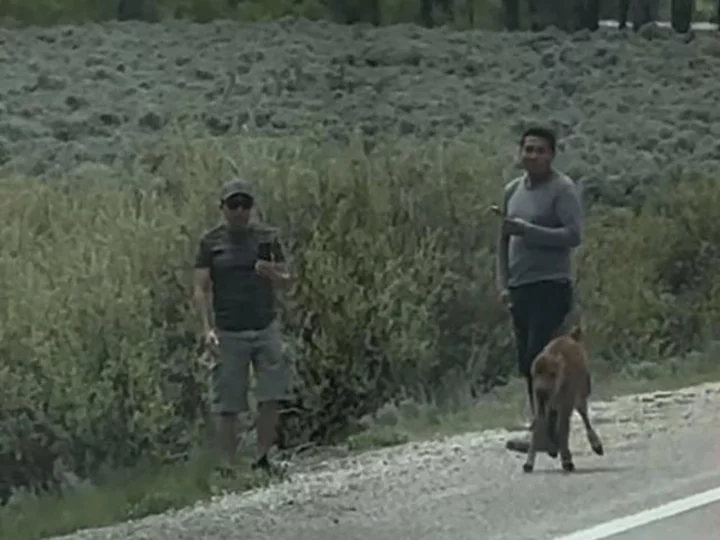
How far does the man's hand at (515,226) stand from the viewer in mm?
12055

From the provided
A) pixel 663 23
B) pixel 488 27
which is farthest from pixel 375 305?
pixel 663 23

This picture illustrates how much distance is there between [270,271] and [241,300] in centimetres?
29

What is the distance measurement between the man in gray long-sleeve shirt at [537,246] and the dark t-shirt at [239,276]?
1333 mm

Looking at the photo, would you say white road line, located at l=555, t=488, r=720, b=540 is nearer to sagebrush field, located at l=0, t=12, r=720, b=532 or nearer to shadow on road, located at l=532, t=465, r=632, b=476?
shadow on road, located at l=532, t=465, r=632, b=476

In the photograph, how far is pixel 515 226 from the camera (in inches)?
475

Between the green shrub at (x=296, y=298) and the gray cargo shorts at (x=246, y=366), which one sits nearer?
the gray cargo shorts at (x=246, y=366)

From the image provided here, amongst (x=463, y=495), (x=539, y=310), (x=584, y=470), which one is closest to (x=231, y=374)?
(x=539, y=310)

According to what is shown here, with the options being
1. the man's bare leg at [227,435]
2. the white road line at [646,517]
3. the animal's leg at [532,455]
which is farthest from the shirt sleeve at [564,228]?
the man's bare leg at [227,435]

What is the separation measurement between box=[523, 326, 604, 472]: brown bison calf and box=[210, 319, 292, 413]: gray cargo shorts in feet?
5.24

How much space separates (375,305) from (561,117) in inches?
995

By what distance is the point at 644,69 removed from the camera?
1869 inches

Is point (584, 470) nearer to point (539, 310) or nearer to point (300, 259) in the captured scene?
point (539, 310)

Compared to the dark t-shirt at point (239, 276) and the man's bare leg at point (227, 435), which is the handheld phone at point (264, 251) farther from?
the man's bare leg at point (227, 435)

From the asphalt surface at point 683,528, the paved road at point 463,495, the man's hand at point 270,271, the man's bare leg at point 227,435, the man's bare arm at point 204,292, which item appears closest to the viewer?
the asphalt surface at point 683,528
